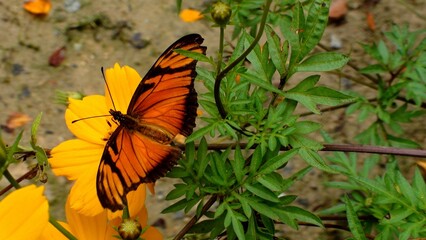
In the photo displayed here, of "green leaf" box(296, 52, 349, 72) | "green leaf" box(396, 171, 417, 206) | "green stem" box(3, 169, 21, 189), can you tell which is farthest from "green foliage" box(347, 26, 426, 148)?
"green stem" box(3, 169, 21, 189)

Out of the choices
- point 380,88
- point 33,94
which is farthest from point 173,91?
point 33,94

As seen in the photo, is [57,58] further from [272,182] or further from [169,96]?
[272,182]

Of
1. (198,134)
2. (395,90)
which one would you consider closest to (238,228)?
(198,134)

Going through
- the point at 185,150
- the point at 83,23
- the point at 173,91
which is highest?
the point at 173,91

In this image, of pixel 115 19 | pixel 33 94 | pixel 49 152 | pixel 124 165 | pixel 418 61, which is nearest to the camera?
pixel 124 165

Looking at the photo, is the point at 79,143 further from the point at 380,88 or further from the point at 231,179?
the point at 380,88
